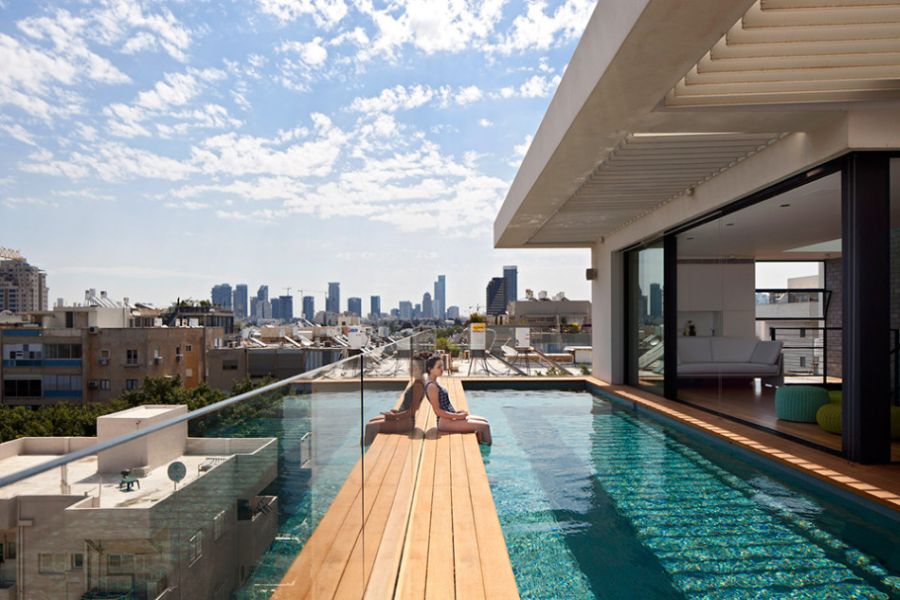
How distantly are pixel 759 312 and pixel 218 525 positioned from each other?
1217cm

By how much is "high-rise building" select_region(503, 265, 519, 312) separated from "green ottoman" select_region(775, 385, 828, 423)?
5282 inches

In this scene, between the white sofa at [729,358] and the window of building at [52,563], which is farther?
the white sofa at [729,358]

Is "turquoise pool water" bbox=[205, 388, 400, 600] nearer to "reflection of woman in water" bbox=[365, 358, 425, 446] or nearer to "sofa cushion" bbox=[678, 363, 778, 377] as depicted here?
"reflection of woman in water" bbox=[365, 358, 425, 446]

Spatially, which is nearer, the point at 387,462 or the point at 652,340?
the point at 387,462

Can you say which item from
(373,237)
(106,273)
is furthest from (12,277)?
(373,237)

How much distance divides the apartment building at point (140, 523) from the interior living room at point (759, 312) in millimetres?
5933

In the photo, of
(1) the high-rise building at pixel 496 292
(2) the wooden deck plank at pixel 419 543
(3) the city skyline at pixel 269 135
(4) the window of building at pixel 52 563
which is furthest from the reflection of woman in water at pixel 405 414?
(1) the high-rise building at pixel 496 292

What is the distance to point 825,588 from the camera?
3.30 m

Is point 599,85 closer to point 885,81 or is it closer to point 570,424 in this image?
point 885,81

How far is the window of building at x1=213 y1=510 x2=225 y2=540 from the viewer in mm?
1147

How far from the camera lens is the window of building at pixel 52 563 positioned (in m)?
0.75

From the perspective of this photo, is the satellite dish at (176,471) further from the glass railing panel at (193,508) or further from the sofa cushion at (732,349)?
the sofa cushion at (732,349)

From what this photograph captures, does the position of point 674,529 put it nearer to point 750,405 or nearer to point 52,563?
point 52,563

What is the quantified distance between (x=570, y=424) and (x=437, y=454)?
2.94 meters
